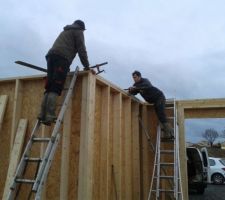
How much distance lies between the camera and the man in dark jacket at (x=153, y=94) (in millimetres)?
7934

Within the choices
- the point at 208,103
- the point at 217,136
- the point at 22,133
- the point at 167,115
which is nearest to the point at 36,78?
the point at 22,133

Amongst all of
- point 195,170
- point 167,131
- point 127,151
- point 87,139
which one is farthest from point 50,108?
point 195,170

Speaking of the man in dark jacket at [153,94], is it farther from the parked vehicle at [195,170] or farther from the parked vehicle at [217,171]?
the parked vehicle at [217,171]

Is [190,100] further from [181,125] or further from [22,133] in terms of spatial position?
[22,133]

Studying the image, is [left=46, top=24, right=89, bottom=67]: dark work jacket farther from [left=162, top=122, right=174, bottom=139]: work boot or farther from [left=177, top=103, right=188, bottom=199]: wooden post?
[left=177, top=103, right=188, bottom=199]: wooden post

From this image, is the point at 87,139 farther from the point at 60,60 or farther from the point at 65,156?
the point at 60,60

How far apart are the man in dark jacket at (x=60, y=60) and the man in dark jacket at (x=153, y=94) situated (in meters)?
2.59

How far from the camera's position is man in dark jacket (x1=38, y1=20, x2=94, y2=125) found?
4922mm

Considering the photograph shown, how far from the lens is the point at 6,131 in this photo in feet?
20.8

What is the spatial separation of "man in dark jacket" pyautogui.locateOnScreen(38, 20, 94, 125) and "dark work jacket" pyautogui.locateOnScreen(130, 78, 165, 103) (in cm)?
261

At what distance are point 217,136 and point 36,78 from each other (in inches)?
2124

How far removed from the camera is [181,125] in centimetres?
874

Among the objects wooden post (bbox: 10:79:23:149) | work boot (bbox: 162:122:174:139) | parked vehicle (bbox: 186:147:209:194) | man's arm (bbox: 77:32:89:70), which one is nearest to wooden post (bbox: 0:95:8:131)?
wooden post (bbox: 10:79:23:149)

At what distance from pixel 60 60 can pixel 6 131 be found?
2123mm
